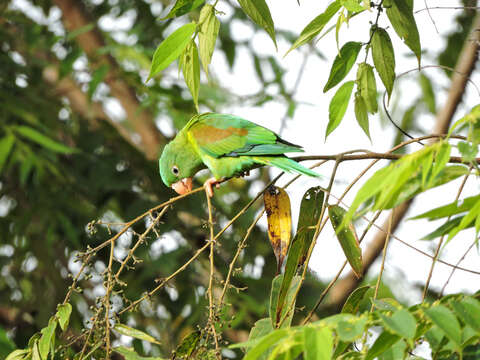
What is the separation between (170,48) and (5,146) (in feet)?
7.31

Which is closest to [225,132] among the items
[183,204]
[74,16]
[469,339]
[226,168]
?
[226,168]

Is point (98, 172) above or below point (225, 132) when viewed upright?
below

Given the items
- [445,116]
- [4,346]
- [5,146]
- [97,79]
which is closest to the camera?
[4,346]

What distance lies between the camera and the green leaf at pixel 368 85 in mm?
1920

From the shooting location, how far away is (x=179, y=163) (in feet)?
9.97

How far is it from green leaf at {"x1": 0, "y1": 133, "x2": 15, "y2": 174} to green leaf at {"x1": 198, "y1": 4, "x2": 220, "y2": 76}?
2162mm

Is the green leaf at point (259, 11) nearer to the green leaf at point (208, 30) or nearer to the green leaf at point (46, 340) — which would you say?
the green leaf at point (208, 30)

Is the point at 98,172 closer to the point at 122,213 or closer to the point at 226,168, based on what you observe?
the point at 122,213

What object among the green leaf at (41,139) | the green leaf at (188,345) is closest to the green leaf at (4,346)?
the green leaf at (188,345)

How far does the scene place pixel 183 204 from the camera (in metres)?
3.95

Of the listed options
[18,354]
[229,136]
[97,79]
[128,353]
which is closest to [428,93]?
[97,79]

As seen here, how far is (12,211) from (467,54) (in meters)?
3.07

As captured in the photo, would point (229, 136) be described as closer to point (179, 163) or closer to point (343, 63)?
point (179, 163)

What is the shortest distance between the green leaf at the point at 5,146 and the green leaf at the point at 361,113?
230 centimetres
